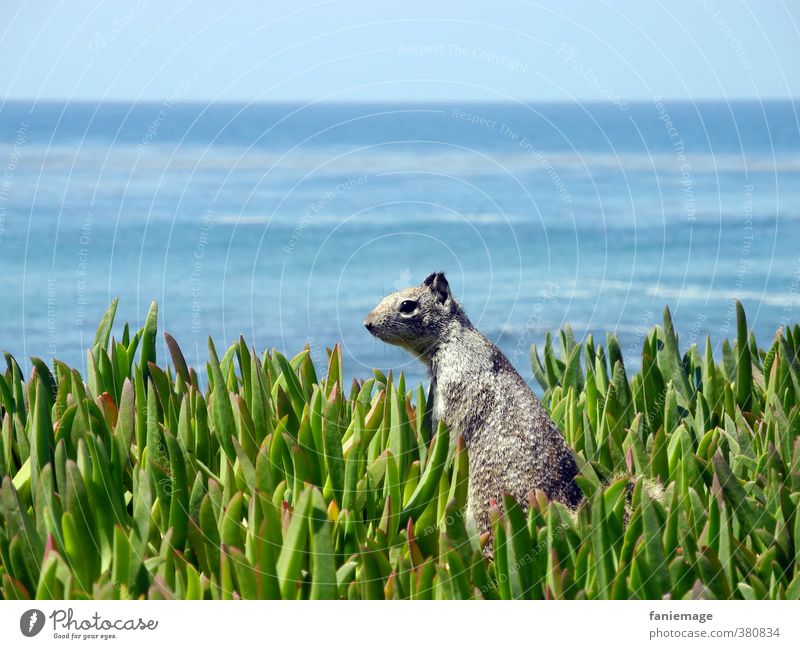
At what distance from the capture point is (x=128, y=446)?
3375 millimetres

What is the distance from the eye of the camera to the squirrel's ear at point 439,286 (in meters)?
3.83

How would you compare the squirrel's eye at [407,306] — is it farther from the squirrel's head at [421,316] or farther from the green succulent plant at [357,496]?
the green succulent plant at [357,496]

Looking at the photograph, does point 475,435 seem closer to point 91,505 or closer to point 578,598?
point 578,598

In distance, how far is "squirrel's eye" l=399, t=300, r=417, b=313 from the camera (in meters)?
3.83

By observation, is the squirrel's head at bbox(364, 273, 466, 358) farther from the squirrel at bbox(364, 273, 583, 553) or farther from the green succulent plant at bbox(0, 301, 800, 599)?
the green succulent plant at bbox(0, 301, 800, 599)

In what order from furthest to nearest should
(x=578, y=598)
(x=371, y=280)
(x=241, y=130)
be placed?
1. (x=241, y=130)
2. (x=371, y=280)
3. (x=578, y=598)

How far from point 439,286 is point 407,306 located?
15 cm

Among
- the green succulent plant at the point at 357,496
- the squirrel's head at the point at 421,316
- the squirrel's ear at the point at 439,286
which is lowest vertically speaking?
the green succulent plant at the point at 357,496

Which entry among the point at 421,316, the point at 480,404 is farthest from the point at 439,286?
the point at 480,404

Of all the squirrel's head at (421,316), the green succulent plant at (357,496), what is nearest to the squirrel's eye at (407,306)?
the squirrel's head at (421,316)

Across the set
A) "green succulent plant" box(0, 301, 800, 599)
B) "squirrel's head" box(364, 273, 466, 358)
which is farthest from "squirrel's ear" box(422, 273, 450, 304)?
"green succulent plant" box(0, 301, 800, 599)

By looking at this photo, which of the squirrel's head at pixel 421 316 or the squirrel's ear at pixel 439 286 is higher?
the squirrel's ear at pixel 439 286
